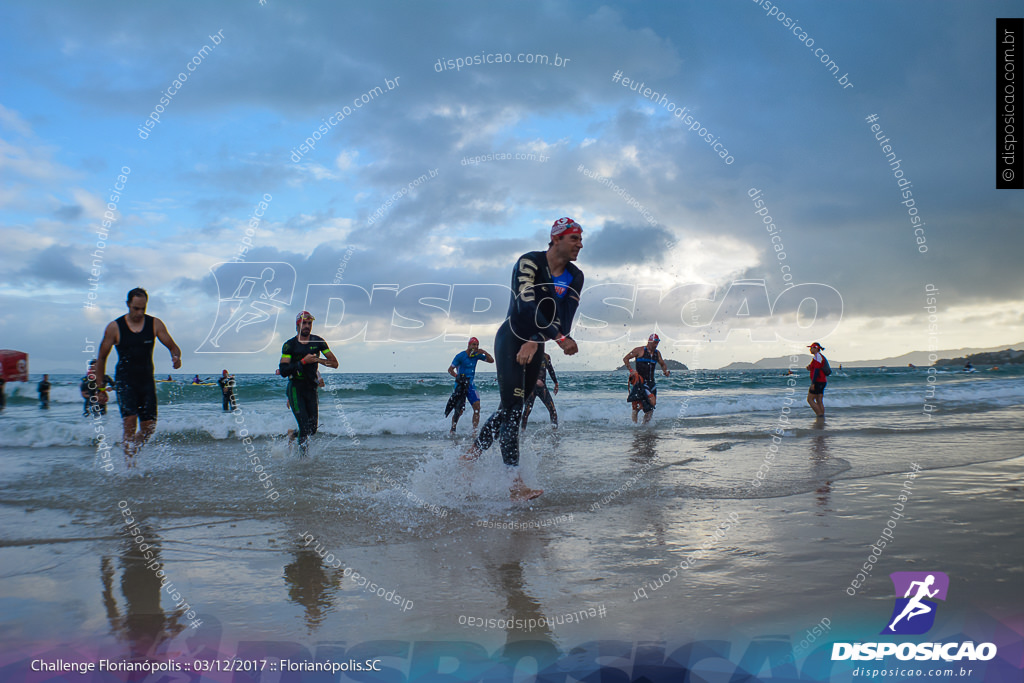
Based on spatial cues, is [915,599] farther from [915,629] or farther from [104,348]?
[104,348]

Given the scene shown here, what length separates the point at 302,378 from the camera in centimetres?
729

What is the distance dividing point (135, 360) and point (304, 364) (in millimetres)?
1834

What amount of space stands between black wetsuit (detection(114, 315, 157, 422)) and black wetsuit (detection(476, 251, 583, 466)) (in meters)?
4.32

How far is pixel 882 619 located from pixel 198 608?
303 cm

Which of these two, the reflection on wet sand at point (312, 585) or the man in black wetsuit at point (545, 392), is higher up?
the man in black wetsuit at point (545, 392)

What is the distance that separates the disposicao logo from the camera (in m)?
2.23

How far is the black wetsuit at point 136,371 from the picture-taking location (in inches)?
259

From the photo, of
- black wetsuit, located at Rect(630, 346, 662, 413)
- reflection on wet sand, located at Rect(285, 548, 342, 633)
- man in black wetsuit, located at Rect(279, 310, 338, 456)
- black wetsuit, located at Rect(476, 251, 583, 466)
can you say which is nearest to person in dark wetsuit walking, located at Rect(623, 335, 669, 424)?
black wetsuit, located at Rect(630, 346, 662, 413)

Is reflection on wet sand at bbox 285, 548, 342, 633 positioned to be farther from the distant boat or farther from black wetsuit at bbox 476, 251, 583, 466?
the distant boat

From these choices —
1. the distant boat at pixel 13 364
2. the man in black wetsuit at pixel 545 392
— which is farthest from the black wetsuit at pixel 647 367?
the distant boat at pixel 13 364

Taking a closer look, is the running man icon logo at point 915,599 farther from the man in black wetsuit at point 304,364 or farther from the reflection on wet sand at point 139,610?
the man in black wetsuit at point 304,364

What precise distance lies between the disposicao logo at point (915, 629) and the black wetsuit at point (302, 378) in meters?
6.35

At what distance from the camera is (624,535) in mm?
3723

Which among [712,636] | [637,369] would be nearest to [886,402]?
[637,369]
